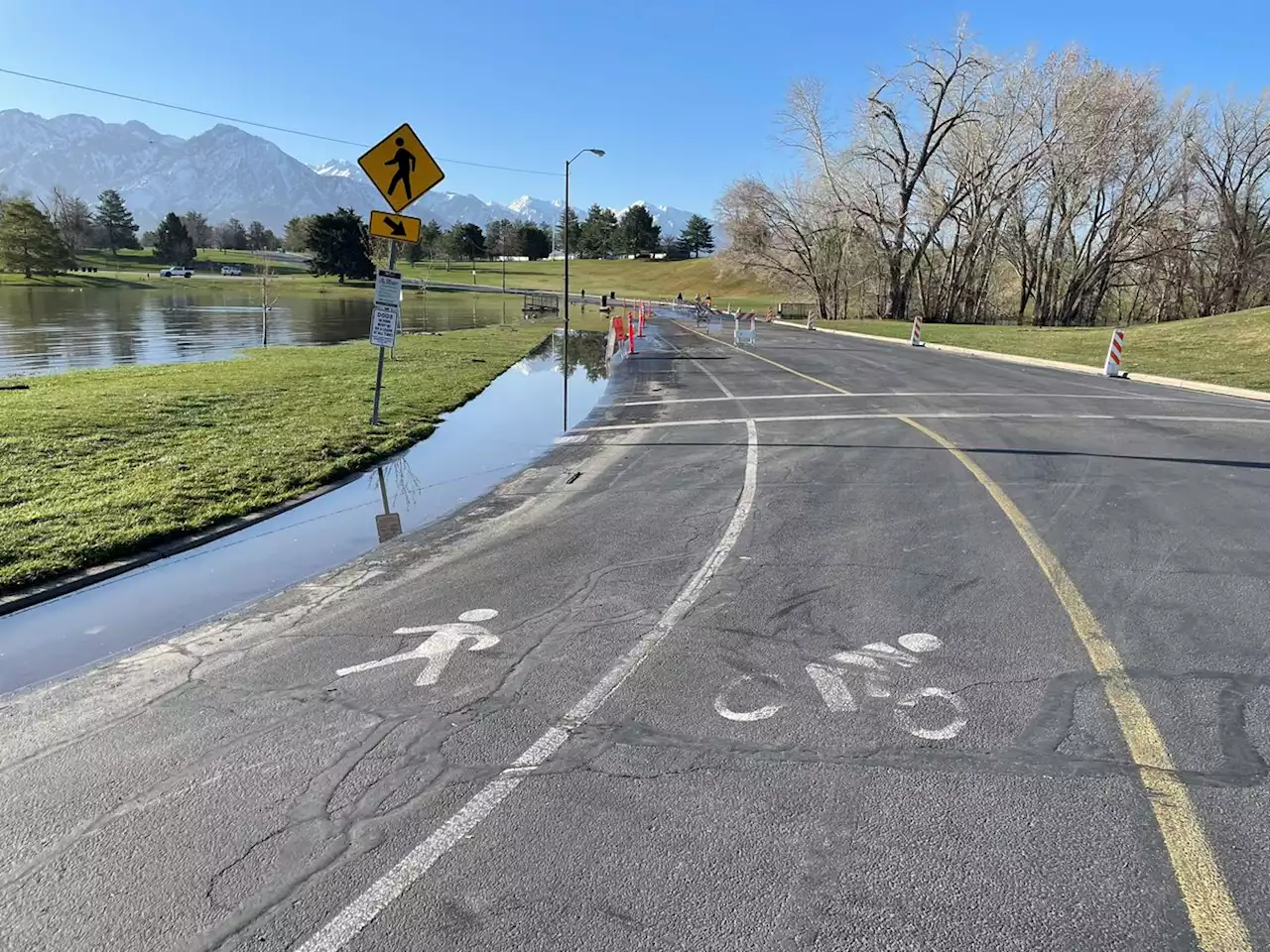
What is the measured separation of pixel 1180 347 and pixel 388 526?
85.1 ft

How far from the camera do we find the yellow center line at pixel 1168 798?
2.36 metres

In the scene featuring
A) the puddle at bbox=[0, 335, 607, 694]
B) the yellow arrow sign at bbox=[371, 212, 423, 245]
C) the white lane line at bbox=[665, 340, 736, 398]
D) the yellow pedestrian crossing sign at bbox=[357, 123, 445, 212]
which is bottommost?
the puddle at bbox=[0, 335, 607, 694]

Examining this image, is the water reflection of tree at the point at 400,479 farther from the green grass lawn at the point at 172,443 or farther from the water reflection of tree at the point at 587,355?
the water reflection of tree at the point at 587,355

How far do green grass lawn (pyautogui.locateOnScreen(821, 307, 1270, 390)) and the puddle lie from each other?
16.5 meters

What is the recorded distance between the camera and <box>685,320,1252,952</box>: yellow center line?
2.36 metres

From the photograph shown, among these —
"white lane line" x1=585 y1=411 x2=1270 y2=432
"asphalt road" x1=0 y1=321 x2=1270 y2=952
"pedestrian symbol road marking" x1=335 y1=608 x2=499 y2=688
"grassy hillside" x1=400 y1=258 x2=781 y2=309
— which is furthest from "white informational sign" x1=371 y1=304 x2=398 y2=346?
"grassy hillside" x1=400 y1=258 x2=781 y2=309

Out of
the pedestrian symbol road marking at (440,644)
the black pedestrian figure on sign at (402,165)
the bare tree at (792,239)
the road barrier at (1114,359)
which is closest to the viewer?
the pedestrian symbol road marking at (440,644)

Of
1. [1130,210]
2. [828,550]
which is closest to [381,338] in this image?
[828,550]

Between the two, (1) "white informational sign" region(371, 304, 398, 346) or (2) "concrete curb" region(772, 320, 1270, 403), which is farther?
(2) "concrete curb" region(772, 320, 1270, 403)

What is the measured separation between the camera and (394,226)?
10.0 metres

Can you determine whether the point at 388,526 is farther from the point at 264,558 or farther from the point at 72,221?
the point at 72,221

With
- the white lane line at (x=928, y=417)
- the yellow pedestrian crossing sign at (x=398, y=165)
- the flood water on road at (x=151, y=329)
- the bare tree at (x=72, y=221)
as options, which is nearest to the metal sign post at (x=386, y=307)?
the yellow pedestrian crossing sign at (x=398, y=165)

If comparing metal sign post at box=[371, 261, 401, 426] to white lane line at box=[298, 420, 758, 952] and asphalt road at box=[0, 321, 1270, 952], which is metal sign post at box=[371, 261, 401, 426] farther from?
white lane line at box=[298, 420, 758, 952]

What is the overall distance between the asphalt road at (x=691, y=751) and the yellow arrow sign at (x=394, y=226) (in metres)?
5.19
